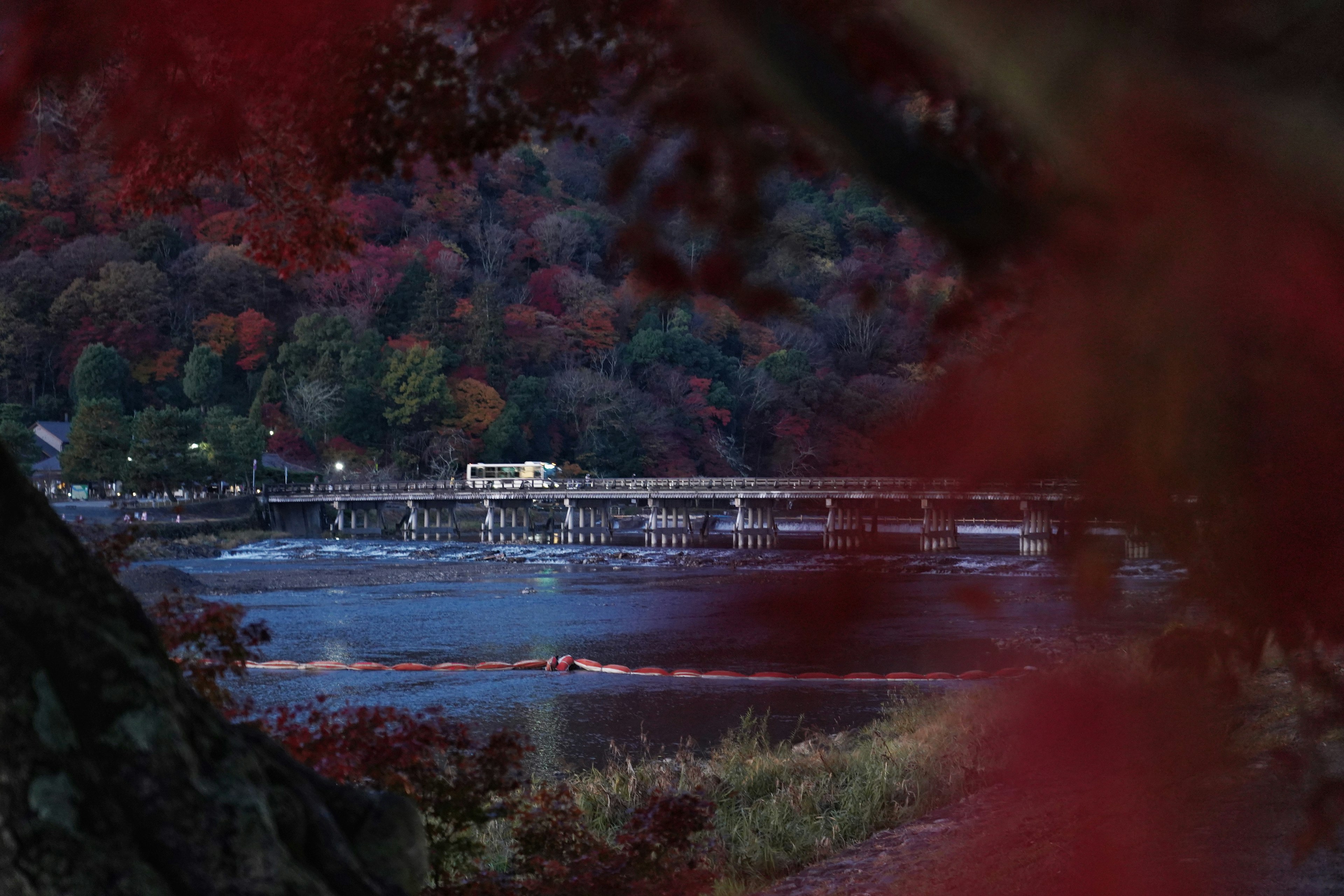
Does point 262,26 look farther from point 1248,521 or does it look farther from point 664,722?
point 664,722

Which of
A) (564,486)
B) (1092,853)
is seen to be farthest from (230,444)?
(1092,853)

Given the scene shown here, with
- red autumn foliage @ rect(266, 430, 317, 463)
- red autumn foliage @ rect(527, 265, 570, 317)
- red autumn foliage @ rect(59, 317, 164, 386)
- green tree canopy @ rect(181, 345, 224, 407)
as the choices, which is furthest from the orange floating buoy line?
red autumn foliage @ rect(59, 317, 164, 386)

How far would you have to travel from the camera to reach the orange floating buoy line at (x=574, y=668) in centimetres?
1542

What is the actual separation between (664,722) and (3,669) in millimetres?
11151

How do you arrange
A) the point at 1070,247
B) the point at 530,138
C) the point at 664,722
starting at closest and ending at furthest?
the point at 1070,247
the point at 530,138
the point at 664,722

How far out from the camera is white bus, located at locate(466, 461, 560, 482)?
52.7 m

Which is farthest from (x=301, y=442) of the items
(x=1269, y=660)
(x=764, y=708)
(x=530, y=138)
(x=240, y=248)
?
(x=530, y=138)

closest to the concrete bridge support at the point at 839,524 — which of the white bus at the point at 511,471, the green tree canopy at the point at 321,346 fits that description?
the white bus at the point at 511,471

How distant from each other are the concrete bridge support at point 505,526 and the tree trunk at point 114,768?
44.9 metres

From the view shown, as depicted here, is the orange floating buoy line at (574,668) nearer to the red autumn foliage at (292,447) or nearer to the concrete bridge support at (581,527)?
the concrete bridge support at (581,527)

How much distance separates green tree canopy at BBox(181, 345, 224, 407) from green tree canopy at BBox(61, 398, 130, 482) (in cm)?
809

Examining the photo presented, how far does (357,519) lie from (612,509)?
493 inches

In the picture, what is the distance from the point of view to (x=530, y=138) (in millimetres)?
3811

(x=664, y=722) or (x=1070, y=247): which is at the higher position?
(x=1070, y=247)
